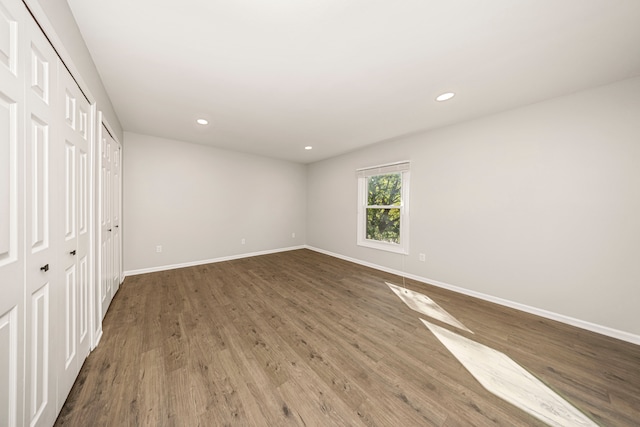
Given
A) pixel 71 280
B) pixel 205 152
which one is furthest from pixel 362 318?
pixel 205 152

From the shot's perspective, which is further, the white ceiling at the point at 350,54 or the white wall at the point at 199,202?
the white wall at the point at 199,202

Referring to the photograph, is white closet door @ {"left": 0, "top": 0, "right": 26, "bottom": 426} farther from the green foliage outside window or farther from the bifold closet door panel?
the green foliage outside window

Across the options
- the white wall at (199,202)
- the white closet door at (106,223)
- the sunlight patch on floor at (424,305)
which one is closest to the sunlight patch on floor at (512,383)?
the sunlight patch on floor at (424,305)

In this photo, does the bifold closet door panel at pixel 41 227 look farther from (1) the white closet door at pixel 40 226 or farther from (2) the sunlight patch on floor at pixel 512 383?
(2) the sunlight patch on floor at pixel 512 383

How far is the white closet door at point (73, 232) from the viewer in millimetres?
1239

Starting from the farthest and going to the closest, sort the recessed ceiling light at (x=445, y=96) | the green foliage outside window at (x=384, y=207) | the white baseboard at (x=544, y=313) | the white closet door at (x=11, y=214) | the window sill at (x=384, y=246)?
the green foliage outside window at (x=384, y=207) < the window sill at (x=384, y=246) < the recessed ceiling light at (x=445, y=96) < the white baseboard at (x=544, y=313) < the white closet door at (x=11, y=214)

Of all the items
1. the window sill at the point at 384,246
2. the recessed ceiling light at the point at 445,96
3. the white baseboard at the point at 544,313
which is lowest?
the white baseboard at the point at 544,313

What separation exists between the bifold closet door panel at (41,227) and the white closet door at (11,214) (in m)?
0.06

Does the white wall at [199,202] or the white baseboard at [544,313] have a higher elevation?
the white wall at [199,202]

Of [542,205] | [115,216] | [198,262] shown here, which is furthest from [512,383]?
[198,262]

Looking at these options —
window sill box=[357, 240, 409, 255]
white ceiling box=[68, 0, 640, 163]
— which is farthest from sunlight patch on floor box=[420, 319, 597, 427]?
white ceiling box=[68, 0, 640, 163]

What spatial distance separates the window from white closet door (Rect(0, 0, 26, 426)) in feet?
12.6

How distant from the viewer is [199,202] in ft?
13.5

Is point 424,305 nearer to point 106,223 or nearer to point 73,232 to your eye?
point 73,232
